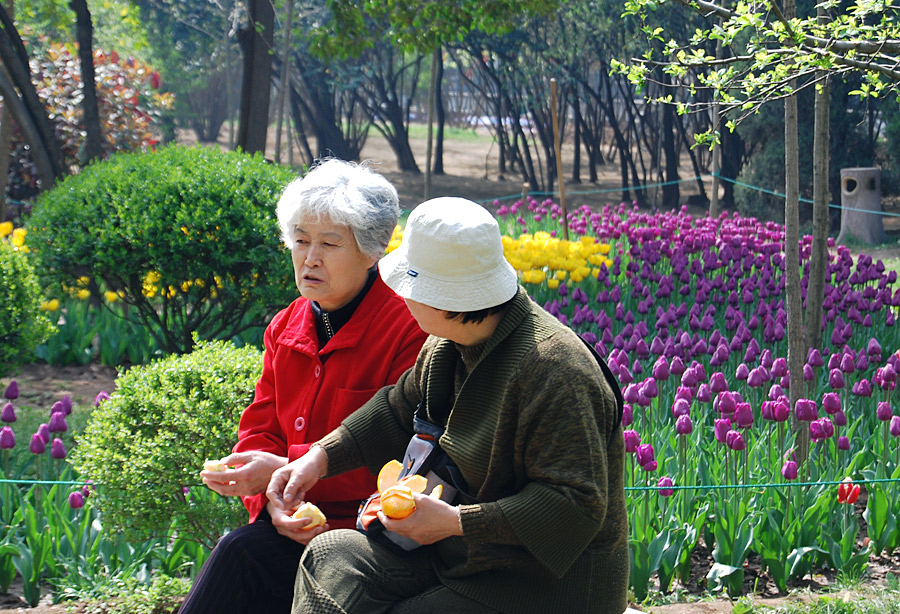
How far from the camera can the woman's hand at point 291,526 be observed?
2414 mm

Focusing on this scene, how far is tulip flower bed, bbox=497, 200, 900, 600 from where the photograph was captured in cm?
341

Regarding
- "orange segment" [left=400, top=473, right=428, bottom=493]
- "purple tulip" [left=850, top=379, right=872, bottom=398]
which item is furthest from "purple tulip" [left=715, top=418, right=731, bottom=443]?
"orange segment" [left=400, top=473, right=428, bottom=493]

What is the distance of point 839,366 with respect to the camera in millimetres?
4723

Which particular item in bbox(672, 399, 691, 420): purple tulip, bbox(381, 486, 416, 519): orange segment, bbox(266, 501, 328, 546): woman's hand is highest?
bbox(381, 486, 416, 519): orange segment

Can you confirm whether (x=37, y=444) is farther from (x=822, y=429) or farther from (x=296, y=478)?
(x=822, y=429)

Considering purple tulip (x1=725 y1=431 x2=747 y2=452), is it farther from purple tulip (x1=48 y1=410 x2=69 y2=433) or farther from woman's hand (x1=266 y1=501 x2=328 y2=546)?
purple tulip (x1=48 y1=410 x2=69 y2=433)

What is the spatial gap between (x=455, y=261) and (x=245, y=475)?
2.89 ft

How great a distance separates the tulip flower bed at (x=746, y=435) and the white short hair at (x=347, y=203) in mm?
1286

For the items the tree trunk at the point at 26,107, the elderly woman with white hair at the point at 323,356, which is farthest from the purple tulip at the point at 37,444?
the tree trunk at the point at 26,107

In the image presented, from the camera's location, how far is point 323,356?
2.73m

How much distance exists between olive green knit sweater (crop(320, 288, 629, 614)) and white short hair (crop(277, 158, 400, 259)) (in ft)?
1.92

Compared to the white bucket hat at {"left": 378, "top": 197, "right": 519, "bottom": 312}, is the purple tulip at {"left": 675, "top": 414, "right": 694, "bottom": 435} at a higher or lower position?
lower

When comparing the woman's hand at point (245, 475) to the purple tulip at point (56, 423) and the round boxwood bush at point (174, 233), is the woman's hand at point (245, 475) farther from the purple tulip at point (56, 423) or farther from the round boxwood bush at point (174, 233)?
the round boxwood bush at point (174, 233)

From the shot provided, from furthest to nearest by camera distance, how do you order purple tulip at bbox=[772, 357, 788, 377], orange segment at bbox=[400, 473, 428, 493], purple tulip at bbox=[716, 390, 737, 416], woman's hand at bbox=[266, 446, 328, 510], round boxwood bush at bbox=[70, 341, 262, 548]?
purple tulip at bbox=[772, 357, 788, 377]
purple tulip at bbox=[716, 390, 737, 416]
round boxwood bush at bbox=[70, 341, 262, 548]
woman's hand at bbox=[266, 446, 328, 510]
orange segment at bbox=[400, 473, 428, 493]
